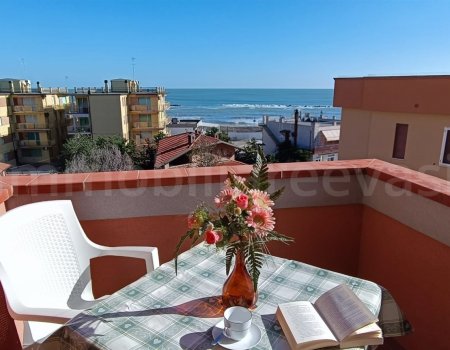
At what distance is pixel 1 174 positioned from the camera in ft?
5.58

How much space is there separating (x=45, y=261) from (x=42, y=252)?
1.7 inches

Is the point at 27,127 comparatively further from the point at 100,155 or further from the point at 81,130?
the point at 100,155

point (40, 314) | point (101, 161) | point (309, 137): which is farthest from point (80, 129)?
point (40, 314)

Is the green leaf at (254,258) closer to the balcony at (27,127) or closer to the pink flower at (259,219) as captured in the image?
the pink flower at (259,219)

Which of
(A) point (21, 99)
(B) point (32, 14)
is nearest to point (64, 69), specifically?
(B) point (32, 14)

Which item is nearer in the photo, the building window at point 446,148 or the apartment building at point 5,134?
the building window at point 446,148

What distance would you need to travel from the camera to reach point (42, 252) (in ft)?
4.70

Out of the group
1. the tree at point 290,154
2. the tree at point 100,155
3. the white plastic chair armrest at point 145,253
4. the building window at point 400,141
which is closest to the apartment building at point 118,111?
the tree at point 100,155

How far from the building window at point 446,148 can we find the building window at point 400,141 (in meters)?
0.82

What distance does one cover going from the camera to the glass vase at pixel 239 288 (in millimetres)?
978

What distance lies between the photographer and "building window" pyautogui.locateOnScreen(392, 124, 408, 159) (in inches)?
283

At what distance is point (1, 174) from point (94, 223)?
56 centimetres

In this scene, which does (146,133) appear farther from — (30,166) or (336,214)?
(336,214)

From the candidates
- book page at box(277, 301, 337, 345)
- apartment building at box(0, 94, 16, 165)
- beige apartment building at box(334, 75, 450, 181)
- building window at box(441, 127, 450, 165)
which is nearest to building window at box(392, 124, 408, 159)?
beige apartment building at box(334, 75, 450, 181)
